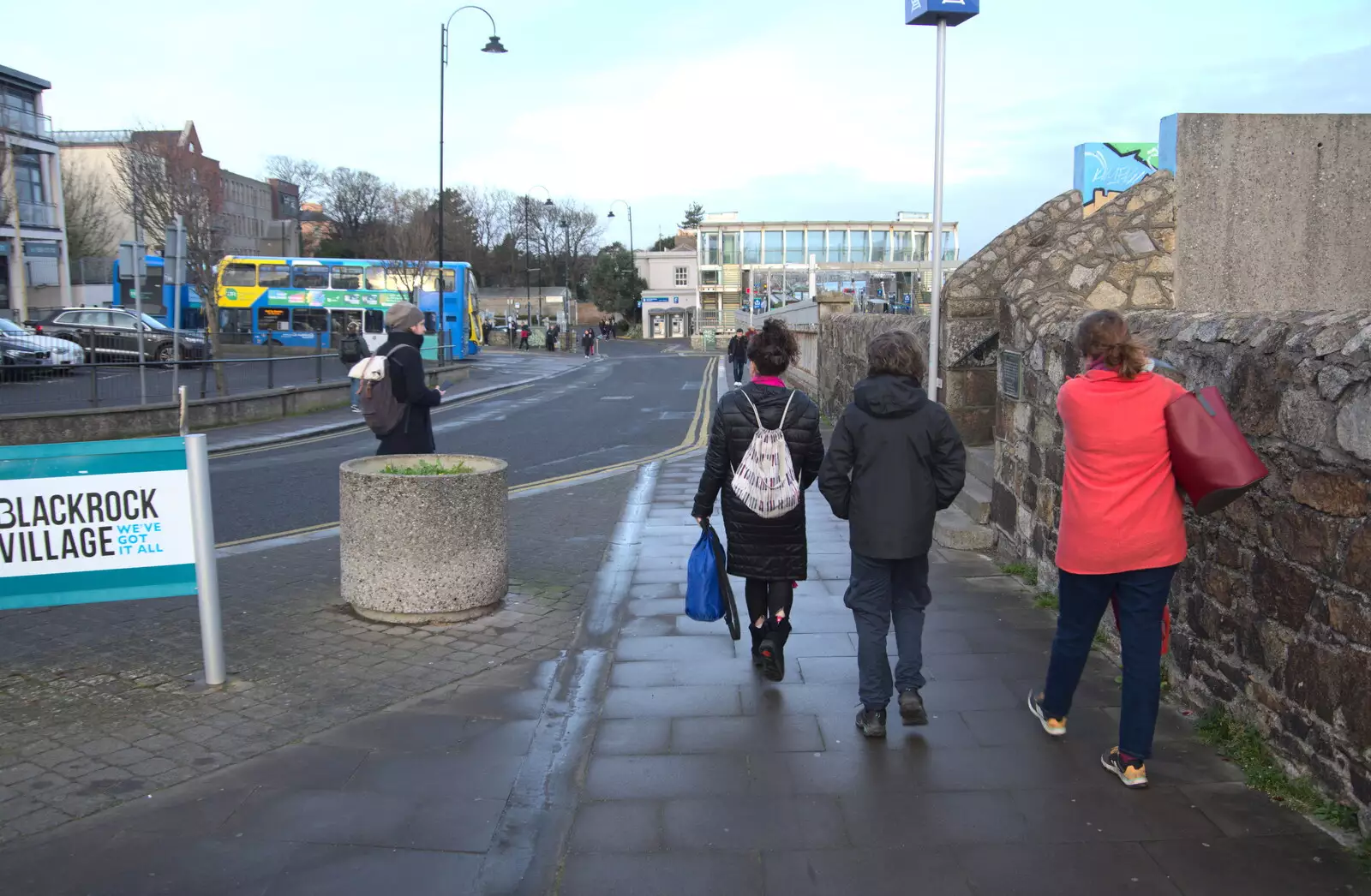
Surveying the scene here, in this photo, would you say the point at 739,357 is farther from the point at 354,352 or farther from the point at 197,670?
the point at 197,670

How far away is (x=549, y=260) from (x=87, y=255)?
50.8 meters

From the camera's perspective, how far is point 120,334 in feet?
86.2

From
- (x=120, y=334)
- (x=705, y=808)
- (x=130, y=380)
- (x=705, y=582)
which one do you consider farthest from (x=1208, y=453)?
(x=120, y=334)

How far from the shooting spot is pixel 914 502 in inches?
165

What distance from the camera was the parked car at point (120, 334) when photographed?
2444cm

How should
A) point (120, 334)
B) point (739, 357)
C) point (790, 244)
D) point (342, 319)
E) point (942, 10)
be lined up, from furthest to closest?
1. point (790, 244)
2. point (342, 319)
3. point (739, 357)
4. point (120, 334)
5. point (942, 10)

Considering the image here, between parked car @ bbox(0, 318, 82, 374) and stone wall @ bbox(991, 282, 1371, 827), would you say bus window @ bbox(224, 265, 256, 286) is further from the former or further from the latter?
stone wall @ bbox(991, 282, 1371, 827)

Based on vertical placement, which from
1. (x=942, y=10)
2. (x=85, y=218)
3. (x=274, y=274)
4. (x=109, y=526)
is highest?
(x=85, y=218)

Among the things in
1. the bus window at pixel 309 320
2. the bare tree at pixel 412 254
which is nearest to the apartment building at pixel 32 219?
the bus window at pixel 309 320

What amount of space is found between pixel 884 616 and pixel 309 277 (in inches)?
1482

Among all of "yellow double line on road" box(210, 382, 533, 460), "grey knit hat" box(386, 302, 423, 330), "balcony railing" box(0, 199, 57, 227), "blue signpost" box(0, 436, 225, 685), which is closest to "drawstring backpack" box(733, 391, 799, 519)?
"blue signpost" box(0, 436, 225, 685)

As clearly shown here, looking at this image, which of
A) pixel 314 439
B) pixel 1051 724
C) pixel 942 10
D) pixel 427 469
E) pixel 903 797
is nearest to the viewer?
pixel 903 797

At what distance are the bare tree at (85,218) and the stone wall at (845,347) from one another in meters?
47.4

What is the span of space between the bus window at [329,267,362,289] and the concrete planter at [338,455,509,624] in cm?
3499
